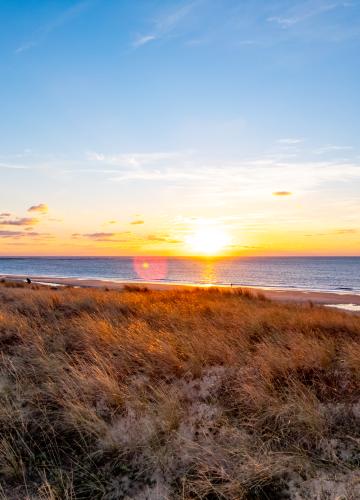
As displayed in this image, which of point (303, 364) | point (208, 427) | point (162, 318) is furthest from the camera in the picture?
point (162, 318)

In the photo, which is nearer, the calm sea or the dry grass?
the dry grass

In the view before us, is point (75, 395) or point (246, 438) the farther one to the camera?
point (75, 395)

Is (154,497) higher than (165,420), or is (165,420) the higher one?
(165,420)

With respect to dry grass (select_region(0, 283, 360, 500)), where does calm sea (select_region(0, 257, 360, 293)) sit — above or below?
below

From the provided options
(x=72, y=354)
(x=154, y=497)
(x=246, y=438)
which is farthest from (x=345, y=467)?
(x=72, y=354)

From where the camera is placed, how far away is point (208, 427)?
14.9 ft

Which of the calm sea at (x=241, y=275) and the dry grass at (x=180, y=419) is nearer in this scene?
the dry grass at (x=180, y=419)

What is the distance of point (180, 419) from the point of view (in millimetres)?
4707

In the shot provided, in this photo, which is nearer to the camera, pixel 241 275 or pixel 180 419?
pixel 180 419

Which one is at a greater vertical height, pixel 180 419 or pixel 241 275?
pixel 180 419

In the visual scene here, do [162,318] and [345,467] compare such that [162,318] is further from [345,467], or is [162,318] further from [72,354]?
[345,467]

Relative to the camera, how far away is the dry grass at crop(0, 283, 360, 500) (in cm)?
370

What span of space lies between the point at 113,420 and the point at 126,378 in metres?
1.24

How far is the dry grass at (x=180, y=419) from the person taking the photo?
3703 millimetres
